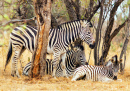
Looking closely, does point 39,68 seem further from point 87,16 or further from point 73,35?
point 87,16

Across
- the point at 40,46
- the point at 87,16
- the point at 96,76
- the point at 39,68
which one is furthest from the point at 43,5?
the point at 87,16

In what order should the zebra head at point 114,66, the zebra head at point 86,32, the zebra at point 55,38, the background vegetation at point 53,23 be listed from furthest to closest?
the zebra head at point 86,32
the zebra at point 55,38
the zebra head at point 114,66
the background vegetation at point 53,23

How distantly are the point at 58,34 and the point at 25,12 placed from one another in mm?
3265

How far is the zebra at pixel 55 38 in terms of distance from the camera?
6.88 meters

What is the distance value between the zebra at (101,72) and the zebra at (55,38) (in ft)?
3.43

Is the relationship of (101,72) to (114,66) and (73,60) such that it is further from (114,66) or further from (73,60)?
(73,60)

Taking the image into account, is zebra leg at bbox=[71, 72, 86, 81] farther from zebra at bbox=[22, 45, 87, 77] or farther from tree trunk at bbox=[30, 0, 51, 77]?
zebra at bbox=[22, 45, 87, 77]

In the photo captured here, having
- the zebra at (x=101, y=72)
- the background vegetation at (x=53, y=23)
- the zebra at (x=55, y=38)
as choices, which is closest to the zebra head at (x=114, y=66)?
the zebra at (x=101, y=72)

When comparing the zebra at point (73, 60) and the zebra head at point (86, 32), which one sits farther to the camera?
the zebra at point (73, 60)

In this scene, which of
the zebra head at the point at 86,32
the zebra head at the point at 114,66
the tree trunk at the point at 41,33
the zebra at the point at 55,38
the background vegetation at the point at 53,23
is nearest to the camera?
the background vegetation at the point at 53,23

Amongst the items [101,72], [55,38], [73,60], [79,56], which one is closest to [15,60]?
[55,38]

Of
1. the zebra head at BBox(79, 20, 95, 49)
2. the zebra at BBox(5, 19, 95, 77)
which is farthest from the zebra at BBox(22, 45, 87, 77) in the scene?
the zebra head at BBox(79, 20, 95, 49)

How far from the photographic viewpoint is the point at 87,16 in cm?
849

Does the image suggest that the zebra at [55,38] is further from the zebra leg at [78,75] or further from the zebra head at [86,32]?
the zebra leg at [78,75]
